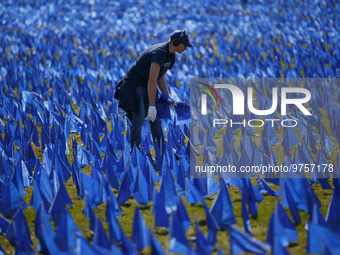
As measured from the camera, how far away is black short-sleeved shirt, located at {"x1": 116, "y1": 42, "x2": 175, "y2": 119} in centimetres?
482

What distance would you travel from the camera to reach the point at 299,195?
13.0 ft

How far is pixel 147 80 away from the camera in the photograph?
5098 mm

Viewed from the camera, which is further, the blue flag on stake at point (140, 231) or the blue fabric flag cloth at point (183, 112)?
the blue fabric flag cloth at point (183, 112)

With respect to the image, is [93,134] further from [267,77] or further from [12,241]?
[267,77]

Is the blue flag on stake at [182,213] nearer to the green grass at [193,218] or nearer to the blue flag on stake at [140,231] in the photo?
the green grass at [193,218]

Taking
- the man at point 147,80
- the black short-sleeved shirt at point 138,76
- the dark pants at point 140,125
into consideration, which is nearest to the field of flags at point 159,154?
the dark pants at point 140,125

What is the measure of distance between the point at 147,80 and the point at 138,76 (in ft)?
0.41

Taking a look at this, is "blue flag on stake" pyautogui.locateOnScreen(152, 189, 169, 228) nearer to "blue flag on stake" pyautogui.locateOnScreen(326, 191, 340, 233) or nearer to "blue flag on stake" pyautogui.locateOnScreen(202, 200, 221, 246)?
"blue flag on stake" pyautogui.locateOnScreen(202, 200, 221, 246)

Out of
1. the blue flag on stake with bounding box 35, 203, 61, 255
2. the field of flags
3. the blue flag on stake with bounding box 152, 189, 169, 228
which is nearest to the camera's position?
the blue flag on stake with bounding box 35, 203, 61, 255

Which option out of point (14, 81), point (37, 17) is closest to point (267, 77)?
point (14, 81)

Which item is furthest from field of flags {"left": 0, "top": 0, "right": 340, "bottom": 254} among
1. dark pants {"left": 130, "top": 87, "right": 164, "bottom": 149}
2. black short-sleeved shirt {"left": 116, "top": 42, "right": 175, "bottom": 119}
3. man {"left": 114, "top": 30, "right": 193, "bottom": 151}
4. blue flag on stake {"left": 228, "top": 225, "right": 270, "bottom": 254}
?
black short-sleeved shirt {"left": 116, "top": 42, "right": 175, "bottom": 119}

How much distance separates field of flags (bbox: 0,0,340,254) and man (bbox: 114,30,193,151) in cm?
27

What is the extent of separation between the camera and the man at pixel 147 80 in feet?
15.5

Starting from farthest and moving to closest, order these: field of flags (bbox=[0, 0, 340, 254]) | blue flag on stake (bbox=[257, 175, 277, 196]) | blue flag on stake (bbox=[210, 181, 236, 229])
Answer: blue flag on stake (bbox=[257, 175, 277, 196]) < blue flag on stake (bbox=[210, 181, 236, 229]) < field of flags (bbox=[0, 0, 340, 254])
